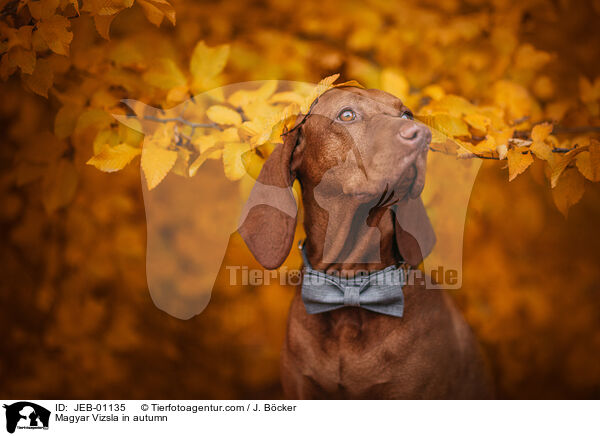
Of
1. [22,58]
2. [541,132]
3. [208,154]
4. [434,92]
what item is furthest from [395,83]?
[22,58]

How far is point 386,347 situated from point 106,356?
3.32ft

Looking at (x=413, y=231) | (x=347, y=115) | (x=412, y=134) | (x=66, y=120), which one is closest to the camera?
(x=412, y=134)

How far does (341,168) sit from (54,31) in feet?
3.17

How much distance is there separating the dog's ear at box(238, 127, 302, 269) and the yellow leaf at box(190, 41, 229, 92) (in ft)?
1.36

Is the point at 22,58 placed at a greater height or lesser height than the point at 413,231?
greater

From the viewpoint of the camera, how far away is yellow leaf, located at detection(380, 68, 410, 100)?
178cm

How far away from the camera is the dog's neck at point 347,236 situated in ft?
4.96

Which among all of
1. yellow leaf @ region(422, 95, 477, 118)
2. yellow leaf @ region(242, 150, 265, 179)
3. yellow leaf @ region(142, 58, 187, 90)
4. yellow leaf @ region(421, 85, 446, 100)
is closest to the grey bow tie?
yellow leaf @ region(242, 150, 265, 179)

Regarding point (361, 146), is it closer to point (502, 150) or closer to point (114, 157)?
point (502, 150)

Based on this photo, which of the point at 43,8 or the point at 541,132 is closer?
the point at 43,8

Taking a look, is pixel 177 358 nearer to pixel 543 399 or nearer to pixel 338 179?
pixel 338 179

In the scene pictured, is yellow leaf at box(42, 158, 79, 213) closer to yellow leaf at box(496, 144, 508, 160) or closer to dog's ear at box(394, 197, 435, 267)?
dog's ear at box(394, 197, 435, 267)

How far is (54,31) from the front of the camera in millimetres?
1478
